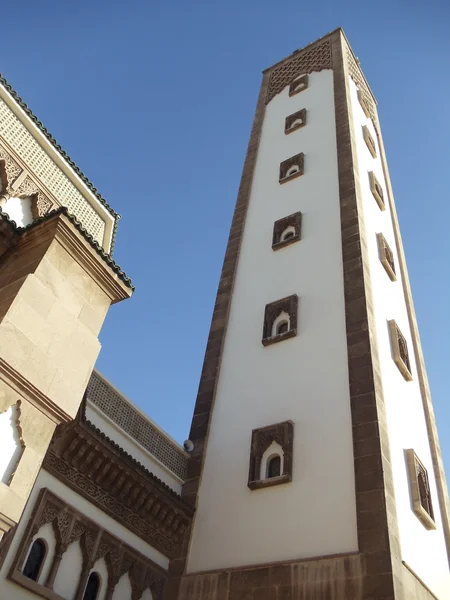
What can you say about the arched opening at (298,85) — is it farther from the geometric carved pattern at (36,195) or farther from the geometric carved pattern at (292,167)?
the geometric carved pattern at (36,195)

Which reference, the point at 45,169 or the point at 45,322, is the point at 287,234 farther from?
the point at 45,322

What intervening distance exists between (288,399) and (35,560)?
3937 mm

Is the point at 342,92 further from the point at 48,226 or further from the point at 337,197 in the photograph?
the point at 48,226

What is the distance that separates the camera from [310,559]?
22.5ft

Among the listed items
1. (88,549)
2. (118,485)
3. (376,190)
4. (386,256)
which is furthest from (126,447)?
(376,190)

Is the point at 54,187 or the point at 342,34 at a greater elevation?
the point at 342,34

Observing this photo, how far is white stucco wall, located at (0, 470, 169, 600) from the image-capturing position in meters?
5.84

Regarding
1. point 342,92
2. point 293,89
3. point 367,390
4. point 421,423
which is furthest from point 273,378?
point 293,89

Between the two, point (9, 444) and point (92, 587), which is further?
point (92, 587)

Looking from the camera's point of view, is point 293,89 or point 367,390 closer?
point 367,390

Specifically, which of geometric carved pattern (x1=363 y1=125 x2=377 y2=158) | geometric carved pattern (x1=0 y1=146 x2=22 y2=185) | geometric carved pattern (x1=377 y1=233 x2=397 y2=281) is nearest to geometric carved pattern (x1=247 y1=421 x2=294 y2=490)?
geometric carved pattern (x1=377 y1=233 x2=397 y2=281)

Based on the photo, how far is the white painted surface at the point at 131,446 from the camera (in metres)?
7.51

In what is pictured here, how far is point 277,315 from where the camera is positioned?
10039 millimetres

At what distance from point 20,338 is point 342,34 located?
644 inches
